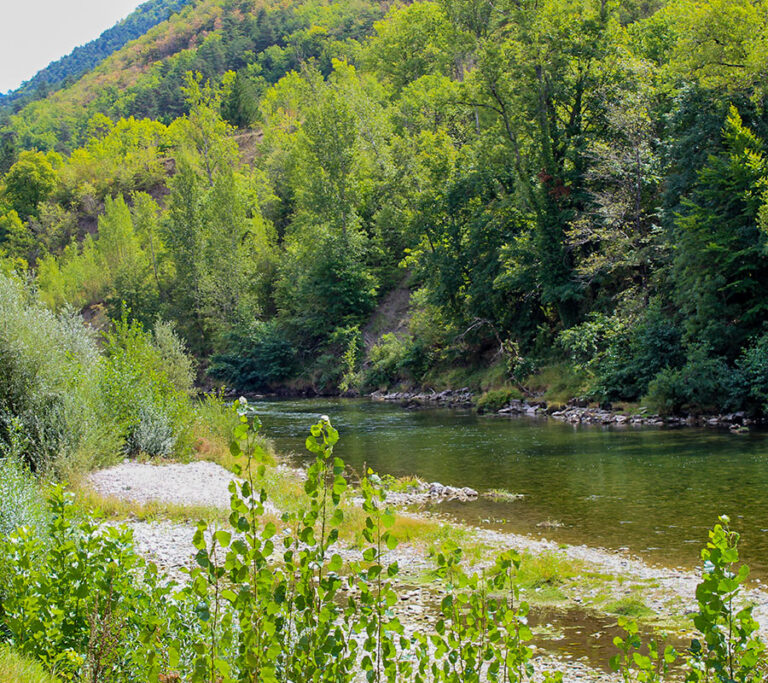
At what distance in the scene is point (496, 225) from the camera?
38375mm

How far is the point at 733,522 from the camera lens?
1260cm

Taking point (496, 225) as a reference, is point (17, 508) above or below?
below

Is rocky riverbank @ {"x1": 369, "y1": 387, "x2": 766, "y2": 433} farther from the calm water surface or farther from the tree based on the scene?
the tree

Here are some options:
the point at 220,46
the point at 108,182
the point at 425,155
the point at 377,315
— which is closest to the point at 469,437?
the point at 425,155

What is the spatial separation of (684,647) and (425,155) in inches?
1445

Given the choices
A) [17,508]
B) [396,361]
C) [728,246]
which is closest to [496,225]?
[396,361]

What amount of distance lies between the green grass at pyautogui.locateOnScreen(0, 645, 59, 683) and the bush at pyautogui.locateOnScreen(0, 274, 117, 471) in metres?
11.6

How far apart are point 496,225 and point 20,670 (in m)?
35.8

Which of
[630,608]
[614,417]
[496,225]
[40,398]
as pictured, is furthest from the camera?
[496,225]

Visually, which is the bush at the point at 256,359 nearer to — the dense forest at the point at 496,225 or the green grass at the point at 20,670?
the dense forest at the point at 496,225

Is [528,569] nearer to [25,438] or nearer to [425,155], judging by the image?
[25,438]

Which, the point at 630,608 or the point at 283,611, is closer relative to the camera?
the point at 283,611

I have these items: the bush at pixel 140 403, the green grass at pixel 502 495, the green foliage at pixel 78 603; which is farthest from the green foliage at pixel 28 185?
the green foliage at pixel 78 603

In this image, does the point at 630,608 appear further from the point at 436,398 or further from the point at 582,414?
the point at 436,398
